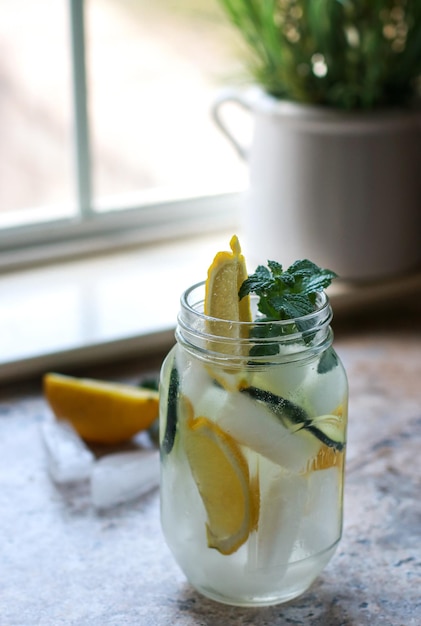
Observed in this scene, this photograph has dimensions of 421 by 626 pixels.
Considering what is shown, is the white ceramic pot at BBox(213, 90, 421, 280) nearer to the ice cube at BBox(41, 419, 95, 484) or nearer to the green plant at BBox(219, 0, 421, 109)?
the green plant at BBox(219, 0, 421, 109)

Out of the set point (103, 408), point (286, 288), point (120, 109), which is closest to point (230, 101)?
point (120, 109)

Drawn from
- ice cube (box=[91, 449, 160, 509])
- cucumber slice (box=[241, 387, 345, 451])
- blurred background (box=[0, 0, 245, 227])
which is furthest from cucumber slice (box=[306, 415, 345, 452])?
blurred background (box=[0, 0, 245, 227])

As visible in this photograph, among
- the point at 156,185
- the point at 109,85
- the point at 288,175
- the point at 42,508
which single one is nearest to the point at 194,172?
the point at 156,185

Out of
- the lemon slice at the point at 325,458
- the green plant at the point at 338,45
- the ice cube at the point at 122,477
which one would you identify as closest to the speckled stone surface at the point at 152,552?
the ice cube at the point at 122,477

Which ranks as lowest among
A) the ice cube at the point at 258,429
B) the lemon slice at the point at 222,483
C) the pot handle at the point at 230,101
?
the lemon slice at the point at 222,483

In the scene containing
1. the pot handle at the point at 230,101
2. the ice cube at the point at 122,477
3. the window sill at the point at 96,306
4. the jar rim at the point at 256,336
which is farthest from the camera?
the pot handle at the point at 230,101

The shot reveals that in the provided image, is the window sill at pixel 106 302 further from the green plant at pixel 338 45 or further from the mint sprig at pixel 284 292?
the mint sprig at pixel 284 292

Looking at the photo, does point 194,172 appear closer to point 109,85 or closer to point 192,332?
point 109,85
